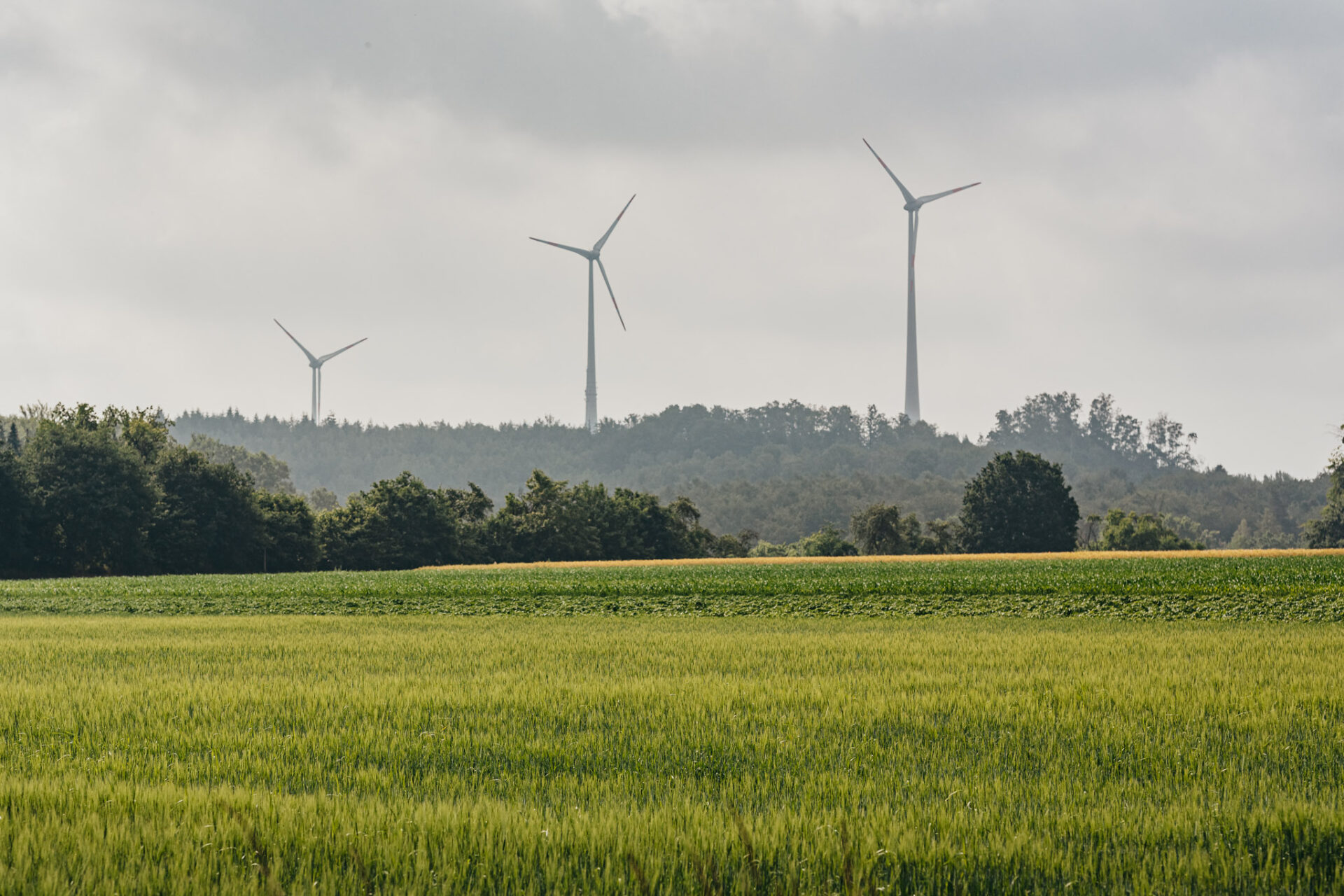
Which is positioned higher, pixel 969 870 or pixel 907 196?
pixel 907 196

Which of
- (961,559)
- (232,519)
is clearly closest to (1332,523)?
(961,559)

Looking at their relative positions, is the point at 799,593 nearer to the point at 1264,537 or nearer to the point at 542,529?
the point at 542,529

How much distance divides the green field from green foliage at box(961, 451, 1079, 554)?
3633 inches

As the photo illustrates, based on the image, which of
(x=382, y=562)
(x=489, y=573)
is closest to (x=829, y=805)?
(x=489, y=573)

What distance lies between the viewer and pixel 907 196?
149 m

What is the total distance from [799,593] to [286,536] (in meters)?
64.8

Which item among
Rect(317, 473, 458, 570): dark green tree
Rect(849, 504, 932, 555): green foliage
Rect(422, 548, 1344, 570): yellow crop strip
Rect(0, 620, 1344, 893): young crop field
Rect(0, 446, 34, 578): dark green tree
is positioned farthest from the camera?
Rect(849, 504, 932, 555): green foliage

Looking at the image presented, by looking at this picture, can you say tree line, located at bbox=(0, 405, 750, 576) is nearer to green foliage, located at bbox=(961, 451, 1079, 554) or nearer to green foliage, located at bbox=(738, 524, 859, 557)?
green foliage, located at bbox=(738, 524, 859, 557)

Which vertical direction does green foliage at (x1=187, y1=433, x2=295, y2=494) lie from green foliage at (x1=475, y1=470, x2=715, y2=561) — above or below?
above

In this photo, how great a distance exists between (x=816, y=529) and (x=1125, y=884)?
642 feet

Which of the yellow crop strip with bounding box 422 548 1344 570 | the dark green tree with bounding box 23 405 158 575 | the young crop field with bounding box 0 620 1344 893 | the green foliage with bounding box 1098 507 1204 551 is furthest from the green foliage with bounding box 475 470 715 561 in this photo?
the young crop field with bounding box 0 620 1344 893

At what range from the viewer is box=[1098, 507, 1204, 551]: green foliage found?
4665 inches

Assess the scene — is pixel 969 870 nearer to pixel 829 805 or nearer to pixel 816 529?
pixel 829 805

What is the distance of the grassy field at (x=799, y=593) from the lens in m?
35.7
